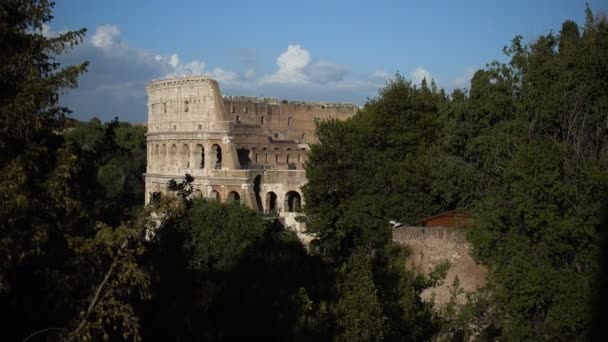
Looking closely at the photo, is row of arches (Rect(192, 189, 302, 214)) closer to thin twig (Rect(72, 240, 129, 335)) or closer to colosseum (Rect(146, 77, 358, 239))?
colosseum (Rect(146, 77, 358, 239))

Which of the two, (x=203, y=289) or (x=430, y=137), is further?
(x=430, y=137)

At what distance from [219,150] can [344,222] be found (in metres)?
22.9

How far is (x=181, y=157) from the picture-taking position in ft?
159

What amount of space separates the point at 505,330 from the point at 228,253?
8.80 m

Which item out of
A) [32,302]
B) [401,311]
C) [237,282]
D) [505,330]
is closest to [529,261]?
[505,330]

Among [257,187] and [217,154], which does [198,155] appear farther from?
[257,187]

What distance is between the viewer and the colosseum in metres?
45.2

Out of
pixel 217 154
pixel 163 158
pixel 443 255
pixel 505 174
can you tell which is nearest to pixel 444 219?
pixel 443 255

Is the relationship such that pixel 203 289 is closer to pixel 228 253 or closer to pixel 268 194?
pixel 228 253

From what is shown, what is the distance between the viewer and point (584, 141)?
70.1 ft

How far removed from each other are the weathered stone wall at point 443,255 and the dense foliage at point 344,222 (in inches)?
17.8

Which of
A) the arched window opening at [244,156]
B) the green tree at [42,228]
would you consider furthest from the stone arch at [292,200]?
the green tree at [42,228]

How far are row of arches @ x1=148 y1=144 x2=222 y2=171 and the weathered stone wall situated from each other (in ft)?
85.4

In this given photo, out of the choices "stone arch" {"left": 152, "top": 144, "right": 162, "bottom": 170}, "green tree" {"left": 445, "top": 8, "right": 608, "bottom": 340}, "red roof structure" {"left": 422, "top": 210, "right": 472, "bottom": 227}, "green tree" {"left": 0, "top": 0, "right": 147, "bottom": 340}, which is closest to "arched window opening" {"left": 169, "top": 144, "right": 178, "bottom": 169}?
A: "stone arch" {"left": 152, "top": 144, "right": 162, "bottom": 170}
